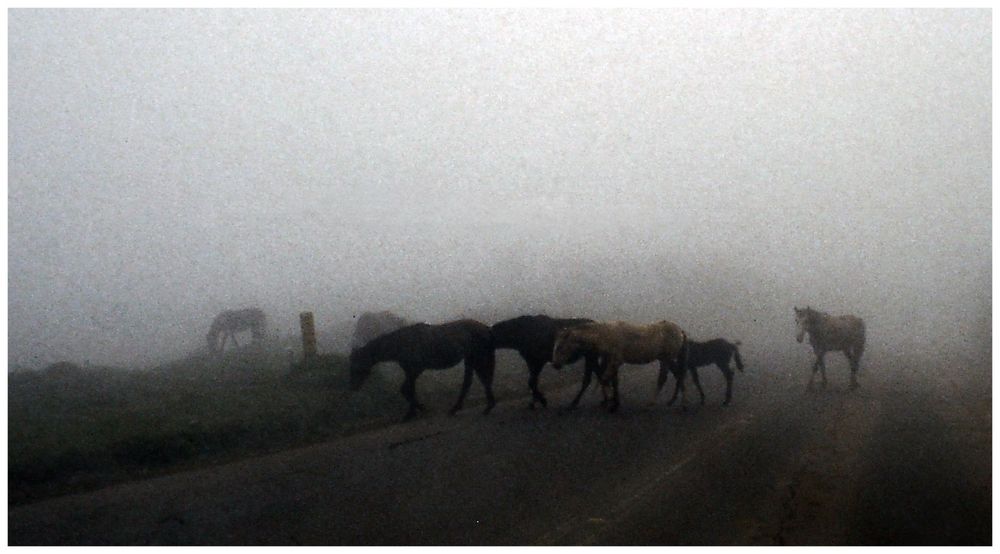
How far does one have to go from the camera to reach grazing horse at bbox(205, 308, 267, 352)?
31442mm

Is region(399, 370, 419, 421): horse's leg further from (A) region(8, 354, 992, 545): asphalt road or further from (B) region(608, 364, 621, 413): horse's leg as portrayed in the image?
(B) region(608, 364, 621, 413): horse's leg

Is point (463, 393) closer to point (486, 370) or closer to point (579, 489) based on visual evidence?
point (486, 370)

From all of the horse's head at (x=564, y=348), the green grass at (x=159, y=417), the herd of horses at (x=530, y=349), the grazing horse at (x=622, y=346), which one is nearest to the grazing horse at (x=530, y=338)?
the herd of horses at (x=530, y=349)

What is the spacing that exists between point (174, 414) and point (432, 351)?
16.5 ft

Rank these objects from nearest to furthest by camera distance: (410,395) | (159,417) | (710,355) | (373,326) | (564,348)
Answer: (159,417), (410,395), (564,348), (710,355), (373,326)

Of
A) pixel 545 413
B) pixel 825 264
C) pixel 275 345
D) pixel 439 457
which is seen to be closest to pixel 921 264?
pixel 825 264

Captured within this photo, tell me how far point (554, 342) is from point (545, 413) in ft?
6.23

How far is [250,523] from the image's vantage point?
8.16m

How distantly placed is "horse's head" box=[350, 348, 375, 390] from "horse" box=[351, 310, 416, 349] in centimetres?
976

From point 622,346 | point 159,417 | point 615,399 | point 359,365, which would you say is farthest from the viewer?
point 622,346

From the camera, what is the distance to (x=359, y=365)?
53.7ft

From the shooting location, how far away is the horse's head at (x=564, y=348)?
15.8 metres

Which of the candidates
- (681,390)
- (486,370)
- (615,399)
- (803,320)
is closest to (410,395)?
(486,370)

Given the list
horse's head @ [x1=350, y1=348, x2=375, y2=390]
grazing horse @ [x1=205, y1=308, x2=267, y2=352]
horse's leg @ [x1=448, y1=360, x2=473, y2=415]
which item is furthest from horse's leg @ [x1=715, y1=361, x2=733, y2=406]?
grazing horse @ [x1=205, y1=308, x2=267, y2=352]
